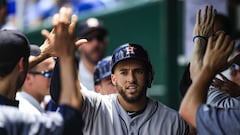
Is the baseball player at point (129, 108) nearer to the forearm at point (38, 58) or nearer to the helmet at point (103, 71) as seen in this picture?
the forearm at point (38, 58)

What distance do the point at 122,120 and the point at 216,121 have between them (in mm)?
863

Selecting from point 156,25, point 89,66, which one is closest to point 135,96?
point 89,66

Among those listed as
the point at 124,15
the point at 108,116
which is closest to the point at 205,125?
the point at 108,116

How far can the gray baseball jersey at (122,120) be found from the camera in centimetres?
349

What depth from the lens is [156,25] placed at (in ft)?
22.9

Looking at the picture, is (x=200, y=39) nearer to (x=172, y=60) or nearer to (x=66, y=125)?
(x=66, y=125)

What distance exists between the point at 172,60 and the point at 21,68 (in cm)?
288

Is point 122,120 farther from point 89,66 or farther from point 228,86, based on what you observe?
point 89,66

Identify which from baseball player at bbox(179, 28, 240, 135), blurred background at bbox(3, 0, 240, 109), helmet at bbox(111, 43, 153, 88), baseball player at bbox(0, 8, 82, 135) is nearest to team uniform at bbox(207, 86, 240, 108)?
helmet at bbox(111, 43, 153, 88)

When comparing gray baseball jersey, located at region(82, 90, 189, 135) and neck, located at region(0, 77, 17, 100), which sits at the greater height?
neck, located at region(0, 77, 17, 100)

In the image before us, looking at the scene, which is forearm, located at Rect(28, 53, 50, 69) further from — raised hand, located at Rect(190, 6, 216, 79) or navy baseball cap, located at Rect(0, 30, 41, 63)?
raised hand, located at Rect(190, 6, 216, 79)

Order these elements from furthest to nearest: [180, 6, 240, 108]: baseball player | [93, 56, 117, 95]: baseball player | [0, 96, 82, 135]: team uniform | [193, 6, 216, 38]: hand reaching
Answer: [93, 56, 117, 95]: baseball player
[193, 6, 216, 38]: hand reaching
[180, 6, 240, 108]: baseball player
[0, 96, 82, 135]: team uniform

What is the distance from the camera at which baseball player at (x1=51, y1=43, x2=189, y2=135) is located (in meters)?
3.51

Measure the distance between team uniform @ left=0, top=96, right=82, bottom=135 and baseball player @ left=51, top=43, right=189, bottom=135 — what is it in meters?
0.78
